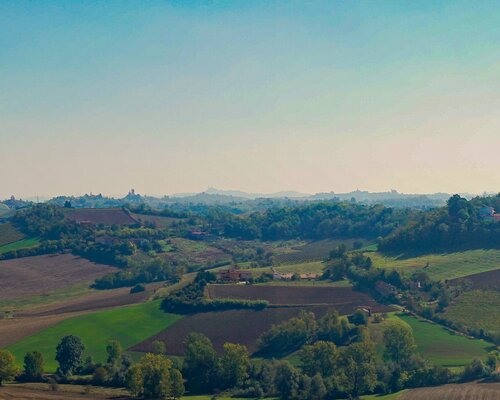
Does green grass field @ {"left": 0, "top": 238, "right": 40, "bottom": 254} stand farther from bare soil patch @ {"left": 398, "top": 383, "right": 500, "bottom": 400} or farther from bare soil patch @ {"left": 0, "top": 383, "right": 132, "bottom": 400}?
bare soil patch @ {"left": 398, "top": 383, "right": 500, "bottom": 400}

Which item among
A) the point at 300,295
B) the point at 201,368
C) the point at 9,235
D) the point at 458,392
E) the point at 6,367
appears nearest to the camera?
the point at 458,392

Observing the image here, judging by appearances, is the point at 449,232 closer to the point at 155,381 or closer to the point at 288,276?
the point at 288,276

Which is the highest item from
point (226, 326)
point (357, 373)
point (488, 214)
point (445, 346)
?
point (488, 214)

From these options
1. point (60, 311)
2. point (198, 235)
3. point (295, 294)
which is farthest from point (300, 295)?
point (198, 235)

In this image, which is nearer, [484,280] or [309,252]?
[484,280]

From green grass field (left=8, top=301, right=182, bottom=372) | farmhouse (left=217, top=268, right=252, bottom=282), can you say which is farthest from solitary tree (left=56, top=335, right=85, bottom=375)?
farmhouse (left=217, top=268, right=252, bottom=282)

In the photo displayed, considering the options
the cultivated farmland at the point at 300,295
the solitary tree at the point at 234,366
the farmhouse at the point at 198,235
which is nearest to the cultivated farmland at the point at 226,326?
the cultivated farmland at the point at 300,295

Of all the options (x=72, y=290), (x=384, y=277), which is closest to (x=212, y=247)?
(x=72, y=290)

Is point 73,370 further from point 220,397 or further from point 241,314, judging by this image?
point 241,314
